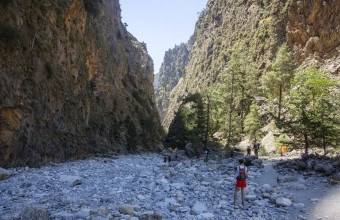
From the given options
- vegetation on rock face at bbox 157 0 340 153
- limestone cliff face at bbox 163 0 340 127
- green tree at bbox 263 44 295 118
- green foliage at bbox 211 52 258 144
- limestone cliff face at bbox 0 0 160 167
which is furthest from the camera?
limestone cliff face at bbox 163 0 340 127

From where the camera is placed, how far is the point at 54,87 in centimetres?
1532

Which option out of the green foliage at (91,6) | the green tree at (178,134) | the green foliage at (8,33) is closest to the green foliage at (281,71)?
the green tree at (178,134)

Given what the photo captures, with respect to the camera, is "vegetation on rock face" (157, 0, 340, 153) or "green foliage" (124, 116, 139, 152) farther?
"green foliage" (124, 116, 139, 152)

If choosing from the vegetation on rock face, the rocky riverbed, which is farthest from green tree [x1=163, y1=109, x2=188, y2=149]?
the rocky riverbed

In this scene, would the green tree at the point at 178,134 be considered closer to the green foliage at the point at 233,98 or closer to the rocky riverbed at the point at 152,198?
the green foliage at the point at 233,98

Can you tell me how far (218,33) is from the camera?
236 ft

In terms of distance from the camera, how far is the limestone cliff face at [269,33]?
35.7 metres

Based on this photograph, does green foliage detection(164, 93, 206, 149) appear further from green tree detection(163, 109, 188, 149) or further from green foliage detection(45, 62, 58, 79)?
green foliage detection(45, 62, 58, 79)

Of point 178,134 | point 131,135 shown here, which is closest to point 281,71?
point 178,134

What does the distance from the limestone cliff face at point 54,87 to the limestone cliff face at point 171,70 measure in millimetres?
107662

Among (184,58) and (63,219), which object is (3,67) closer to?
(63,219)

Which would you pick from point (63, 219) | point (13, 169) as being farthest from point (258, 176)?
point (13, 169)

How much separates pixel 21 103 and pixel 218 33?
70.5 metres

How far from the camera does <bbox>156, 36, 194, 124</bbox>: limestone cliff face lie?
144 m
